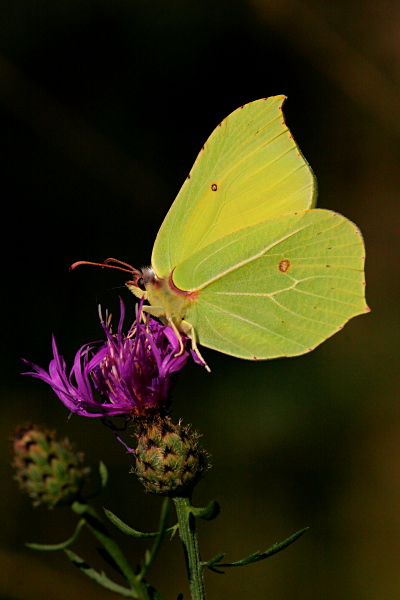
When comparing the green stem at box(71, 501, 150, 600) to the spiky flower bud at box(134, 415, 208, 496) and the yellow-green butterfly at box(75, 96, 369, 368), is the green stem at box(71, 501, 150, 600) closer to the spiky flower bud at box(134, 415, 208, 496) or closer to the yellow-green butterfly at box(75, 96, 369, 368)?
the spiky flower bud at box(134, 415, 208, 496)

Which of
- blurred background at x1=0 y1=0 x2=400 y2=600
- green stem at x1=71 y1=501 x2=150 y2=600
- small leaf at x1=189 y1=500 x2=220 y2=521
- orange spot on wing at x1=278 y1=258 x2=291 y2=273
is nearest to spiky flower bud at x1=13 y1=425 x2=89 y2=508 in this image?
green stem at x1=71 y1=501 x2=150 y2=600

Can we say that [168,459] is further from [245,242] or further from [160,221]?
[160,221]

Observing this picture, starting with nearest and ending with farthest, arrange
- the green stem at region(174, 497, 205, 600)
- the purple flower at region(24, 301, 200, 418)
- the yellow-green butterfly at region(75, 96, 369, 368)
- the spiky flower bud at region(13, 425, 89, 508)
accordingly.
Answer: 1. the spiky flower bud at region(13, 425, 89, 508)
2. the green stem at region(174, 497, 205, 600)
3. the purple flower at region(24, 301, 200, 418)
4. the yellow-green butterfly at region(75, 96, 369, 368)

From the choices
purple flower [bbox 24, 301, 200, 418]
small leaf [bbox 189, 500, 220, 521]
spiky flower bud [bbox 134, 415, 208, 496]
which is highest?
purple flower [bbox 24, 301, 200, 418]

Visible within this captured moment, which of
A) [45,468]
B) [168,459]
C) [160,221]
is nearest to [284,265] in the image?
[168,459]

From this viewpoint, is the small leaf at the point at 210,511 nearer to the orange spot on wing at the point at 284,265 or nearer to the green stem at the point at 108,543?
the green stem at the point at 108,543

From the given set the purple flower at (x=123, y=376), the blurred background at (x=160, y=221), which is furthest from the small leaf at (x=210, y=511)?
the blurred background at (x=160, y=221)
